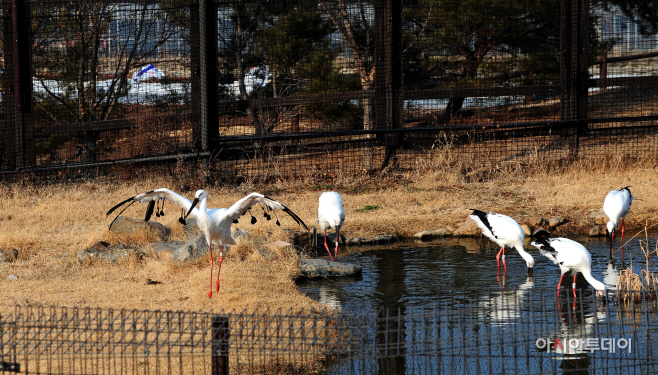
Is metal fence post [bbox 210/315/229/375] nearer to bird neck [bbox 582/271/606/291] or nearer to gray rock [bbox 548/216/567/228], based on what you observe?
bird neck [bbox 582/271/606/291]

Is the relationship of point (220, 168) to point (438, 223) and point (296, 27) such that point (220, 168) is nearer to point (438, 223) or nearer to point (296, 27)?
point (296, 27)

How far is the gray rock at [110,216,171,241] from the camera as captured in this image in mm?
8578

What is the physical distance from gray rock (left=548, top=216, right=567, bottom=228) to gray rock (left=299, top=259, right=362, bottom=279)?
3097 mm

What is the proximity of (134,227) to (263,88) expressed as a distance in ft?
16.5

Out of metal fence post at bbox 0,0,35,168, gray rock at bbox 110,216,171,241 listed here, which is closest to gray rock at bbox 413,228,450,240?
gray rock at bbox 110,216,171,241

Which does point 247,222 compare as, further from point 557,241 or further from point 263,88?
point 263,88

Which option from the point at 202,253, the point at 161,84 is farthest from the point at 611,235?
the point at 161,84

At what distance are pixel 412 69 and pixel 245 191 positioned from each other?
4437mm

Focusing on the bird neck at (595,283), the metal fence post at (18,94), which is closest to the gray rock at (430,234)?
the bird neck at (595,283)

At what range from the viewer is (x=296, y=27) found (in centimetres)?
1254

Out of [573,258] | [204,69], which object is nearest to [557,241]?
[573,258]

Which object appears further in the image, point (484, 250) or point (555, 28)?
point (555, 28)

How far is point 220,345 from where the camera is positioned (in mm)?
3830

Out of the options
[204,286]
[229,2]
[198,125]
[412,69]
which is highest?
[229,2]
